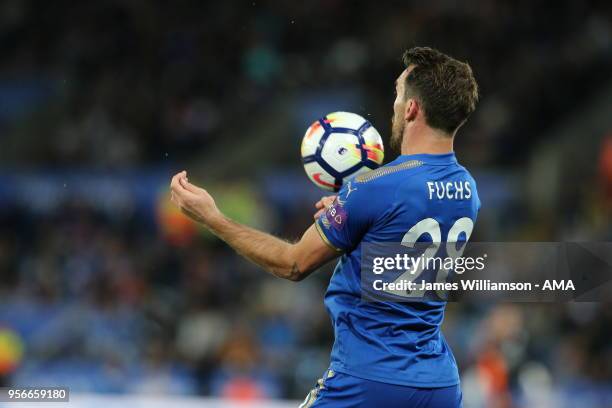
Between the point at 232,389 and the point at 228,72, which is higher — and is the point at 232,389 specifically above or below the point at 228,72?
below

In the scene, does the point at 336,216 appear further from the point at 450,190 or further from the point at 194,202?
the point at 194,202

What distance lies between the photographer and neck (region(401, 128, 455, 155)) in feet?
10.9

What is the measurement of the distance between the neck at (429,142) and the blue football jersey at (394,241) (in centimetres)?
3

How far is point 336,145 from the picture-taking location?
3.88m

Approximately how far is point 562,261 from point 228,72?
10521 millimetres

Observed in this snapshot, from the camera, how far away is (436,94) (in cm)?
328

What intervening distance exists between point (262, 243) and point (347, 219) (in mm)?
337

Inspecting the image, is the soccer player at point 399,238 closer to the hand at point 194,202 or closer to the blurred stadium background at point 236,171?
the hand at point 194,202

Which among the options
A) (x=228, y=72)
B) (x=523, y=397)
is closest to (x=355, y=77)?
(x=228, y=72)

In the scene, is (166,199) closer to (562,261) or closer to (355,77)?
(355,77)

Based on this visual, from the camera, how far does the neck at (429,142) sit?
3.32 metres

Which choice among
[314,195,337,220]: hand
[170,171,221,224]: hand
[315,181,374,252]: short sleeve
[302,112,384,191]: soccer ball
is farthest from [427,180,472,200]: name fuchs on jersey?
[170,171,221,224]: hand

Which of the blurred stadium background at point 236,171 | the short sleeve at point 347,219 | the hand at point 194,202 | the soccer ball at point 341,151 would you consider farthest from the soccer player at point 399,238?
the blurred stadium background at point 236,171

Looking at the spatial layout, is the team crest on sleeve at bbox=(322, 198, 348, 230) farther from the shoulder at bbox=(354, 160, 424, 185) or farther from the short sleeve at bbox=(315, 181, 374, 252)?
the shoulder at bbox=(354, 160, 424, 185)
